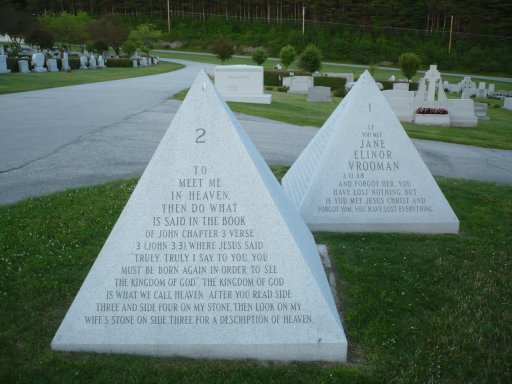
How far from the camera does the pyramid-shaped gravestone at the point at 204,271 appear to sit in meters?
3.80

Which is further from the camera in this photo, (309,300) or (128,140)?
(128,140)

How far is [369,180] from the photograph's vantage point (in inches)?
264

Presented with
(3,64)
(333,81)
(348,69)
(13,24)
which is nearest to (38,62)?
(3,64)

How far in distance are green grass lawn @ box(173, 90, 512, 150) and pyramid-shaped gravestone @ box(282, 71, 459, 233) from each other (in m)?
10.4

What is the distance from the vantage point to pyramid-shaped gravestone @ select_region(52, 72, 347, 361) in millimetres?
3801

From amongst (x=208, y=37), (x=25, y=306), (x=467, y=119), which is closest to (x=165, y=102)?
(x=467, y=119)

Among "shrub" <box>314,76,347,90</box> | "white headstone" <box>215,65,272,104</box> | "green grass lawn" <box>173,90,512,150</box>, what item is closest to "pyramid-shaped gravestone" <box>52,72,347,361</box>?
"green grass lawn" <box>173,90,512,150</box>

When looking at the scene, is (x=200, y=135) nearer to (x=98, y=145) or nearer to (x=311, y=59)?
(x=98, y=145)

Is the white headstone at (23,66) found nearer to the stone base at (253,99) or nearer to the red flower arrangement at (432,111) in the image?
the stone base at (253,99)

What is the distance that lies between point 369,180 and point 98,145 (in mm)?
7448

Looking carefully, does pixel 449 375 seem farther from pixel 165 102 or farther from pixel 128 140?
pixel 165 102

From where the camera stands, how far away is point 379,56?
2505 inches

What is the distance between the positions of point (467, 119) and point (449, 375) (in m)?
20.2

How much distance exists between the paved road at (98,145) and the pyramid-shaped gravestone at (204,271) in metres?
4.71
